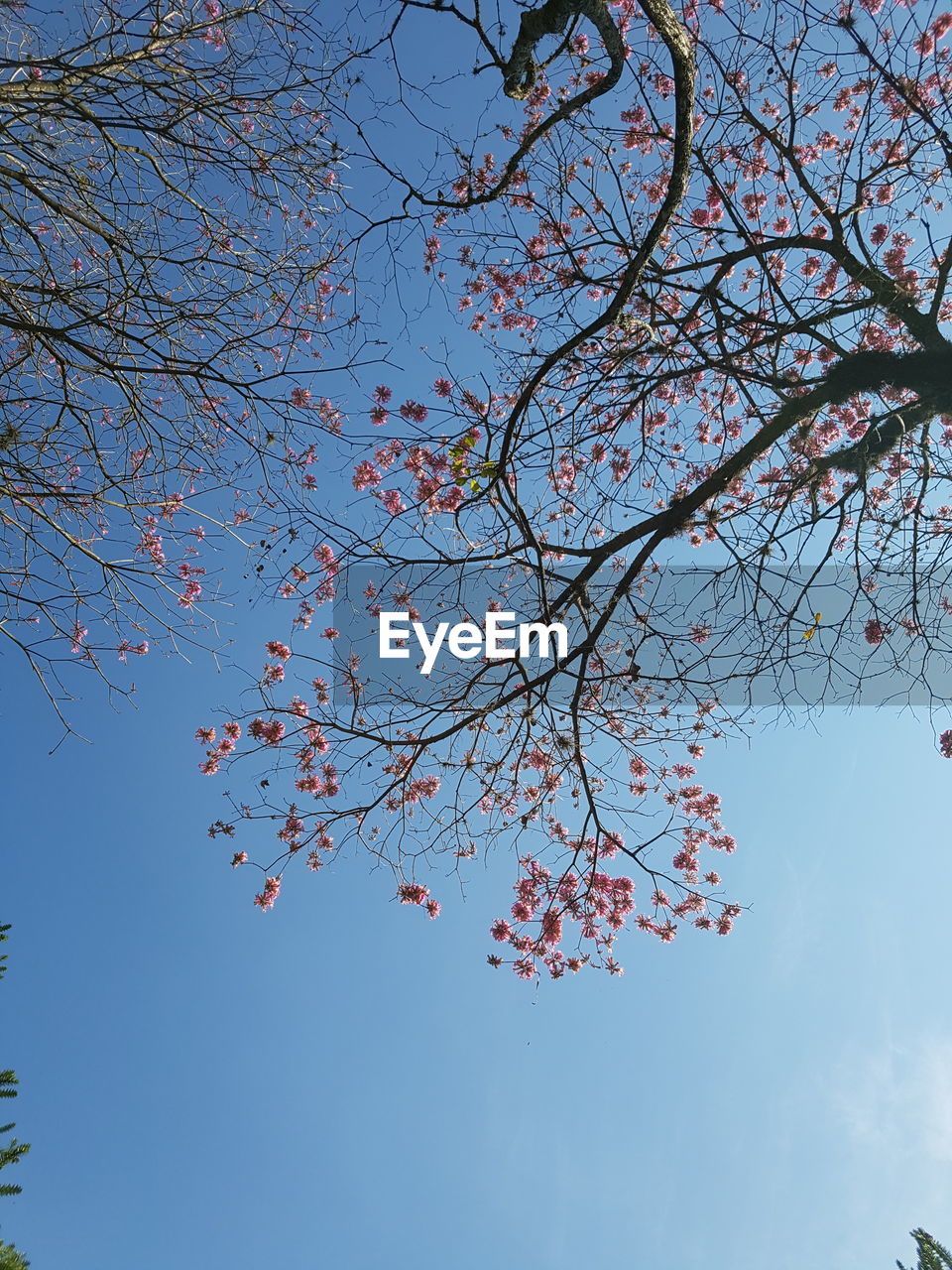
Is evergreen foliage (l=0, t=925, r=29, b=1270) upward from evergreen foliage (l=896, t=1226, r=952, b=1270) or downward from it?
upward

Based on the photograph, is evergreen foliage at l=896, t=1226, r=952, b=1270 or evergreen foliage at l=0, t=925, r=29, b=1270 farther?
evergreen foliage at l=896, t=1226, r=952, b=1270

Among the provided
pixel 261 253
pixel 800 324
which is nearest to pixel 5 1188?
pixel 261 253

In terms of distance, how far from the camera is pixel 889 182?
512 centimetres

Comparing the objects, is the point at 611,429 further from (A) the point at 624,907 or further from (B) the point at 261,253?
(A) the point at 624,907

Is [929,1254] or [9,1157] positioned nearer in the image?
[9,1157]

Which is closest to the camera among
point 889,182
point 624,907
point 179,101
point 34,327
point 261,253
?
point 34,327

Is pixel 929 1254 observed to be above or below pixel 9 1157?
below

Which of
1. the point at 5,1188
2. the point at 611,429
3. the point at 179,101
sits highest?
the point at 179,101

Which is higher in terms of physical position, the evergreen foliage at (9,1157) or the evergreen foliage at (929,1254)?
the evergreen foliage at (9,1157)

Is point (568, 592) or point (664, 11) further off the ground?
point (664, 11)

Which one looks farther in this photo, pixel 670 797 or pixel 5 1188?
pixel 670 797

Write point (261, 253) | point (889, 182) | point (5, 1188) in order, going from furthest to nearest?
point (889, 182) < point (5, 1188) < point (261, 253)

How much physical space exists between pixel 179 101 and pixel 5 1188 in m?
5.81

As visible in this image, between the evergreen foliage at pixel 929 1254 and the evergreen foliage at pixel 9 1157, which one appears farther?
the evergreen foliage at pixel 929 1254
